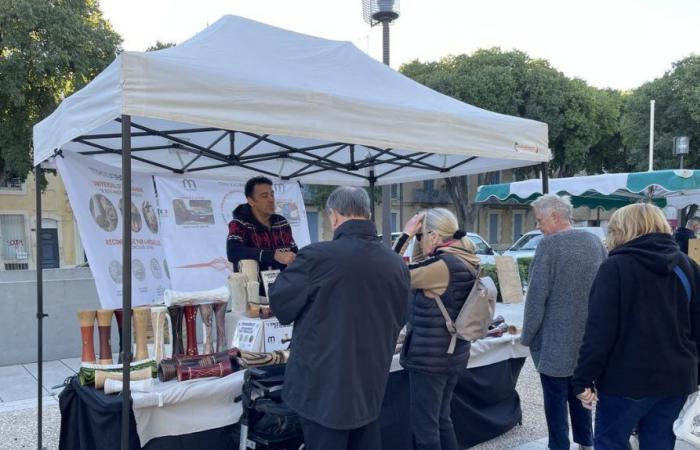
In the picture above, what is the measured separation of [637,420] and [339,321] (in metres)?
1.36

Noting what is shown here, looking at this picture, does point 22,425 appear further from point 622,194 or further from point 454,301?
point 622,194

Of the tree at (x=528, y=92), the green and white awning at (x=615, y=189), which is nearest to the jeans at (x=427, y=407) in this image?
the green and white awning at (x=615, y=189)

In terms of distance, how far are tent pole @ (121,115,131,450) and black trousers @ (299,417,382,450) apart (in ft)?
2.48

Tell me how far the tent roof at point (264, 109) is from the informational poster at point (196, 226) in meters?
0.20

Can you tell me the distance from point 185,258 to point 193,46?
1896mm

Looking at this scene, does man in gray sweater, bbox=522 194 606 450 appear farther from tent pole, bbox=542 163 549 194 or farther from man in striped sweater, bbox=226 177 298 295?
man in striped sweater, bbox=226 177 298 295

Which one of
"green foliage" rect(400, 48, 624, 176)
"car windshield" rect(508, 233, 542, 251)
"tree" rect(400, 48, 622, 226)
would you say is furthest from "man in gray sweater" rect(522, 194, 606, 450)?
"tree" rect(400, 48, 622, 226)

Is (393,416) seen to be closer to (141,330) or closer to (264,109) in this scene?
(141,330)

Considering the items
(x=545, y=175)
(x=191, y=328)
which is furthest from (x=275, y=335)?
(x=545, y=175)

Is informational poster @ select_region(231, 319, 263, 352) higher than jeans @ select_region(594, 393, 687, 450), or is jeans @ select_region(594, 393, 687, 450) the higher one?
informational poster @ select_region(231, 319, 263, 352)

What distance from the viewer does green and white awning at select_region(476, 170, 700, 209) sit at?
677cm

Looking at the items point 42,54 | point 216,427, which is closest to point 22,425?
point 216,427

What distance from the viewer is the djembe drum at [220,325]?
2.95m

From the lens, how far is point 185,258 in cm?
416
